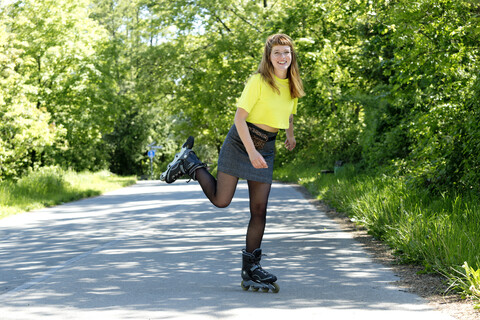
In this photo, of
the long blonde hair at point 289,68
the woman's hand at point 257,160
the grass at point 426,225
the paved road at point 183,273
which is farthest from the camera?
the grass at point 426,225

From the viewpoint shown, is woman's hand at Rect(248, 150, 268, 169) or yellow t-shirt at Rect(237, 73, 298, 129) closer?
woman's hand at Rect(248, 150, 268, 169)

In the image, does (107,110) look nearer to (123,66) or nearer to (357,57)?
(123,66)

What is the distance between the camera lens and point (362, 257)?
7.93 metres

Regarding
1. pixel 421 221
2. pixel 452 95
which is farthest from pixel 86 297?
pixel 452 95

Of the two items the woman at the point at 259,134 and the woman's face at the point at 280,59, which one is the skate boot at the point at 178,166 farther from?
the woman's face at the point at 280,59

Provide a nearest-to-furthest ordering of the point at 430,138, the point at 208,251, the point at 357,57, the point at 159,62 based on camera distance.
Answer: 1. the point at 208,251
2. the point at 430,138
3. the point at 357,57
4. the point at 159,62

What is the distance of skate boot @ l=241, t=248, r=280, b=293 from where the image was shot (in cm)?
581

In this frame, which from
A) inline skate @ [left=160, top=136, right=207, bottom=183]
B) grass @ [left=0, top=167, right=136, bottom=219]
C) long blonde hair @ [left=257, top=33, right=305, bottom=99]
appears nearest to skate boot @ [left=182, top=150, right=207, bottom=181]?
inline skate @ [left=160, top=136, right=207, bottom=183]

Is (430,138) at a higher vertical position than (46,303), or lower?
higher

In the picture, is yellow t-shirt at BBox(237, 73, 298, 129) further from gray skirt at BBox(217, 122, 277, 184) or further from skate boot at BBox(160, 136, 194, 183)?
skate boot at BBox(160, 136, 194, 183)

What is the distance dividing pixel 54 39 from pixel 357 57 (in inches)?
806


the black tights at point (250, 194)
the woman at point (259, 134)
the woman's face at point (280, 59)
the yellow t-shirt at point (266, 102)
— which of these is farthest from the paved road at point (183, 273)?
the woman's face at point (280, 59)

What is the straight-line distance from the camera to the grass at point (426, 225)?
6.26m

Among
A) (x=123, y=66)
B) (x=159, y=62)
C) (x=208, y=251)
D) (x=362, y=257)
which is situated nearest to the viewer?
(x=362, y=257)
